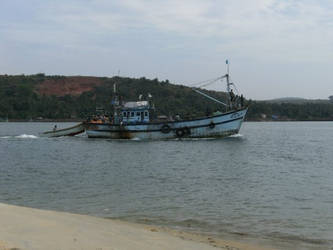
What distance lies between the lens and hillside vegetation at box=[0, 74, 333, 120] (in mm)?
114750

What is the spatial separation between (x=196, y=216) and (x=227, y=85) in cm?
3433

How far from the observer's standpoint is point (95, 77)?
166750 mm

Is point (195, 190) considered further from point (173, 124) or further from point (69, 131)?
point (69, 131)

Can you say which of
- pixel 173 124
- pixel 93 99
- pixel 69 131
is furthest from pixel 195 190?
pixel 93 99

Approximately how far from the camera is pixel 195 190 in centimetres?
1992

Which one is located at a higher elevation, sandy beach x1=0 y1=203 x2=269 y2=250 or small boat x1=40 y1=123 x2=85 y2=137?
small boat x1=40 y1=123 x2=85 y2=137

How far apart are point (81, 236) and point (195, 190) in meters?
10.7

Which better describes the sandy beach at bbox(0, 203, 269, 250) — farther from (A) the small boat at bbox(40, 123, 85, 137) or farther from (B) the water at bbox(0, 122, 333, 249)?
(A) the small boat at bbox(40, 123, 85, 137)

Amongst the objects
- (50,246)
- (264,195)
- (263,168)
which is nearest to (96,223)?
(50,246)

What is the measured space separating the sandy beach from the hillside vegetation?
8790 centimetres

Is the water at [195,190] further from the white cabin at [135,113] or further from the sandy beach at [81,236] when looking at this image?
the white cabin at [135,113]

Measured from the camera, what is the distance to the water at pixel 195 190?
13.7 m

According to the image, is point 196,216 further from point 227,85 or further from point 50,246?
point 227,85

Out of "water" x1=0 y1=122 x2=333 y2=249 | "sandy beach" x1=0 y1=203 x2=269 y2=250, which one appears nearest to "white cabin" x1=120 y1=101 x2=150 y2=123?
"water" x1=0 y1=122 x2=333 y2=249
